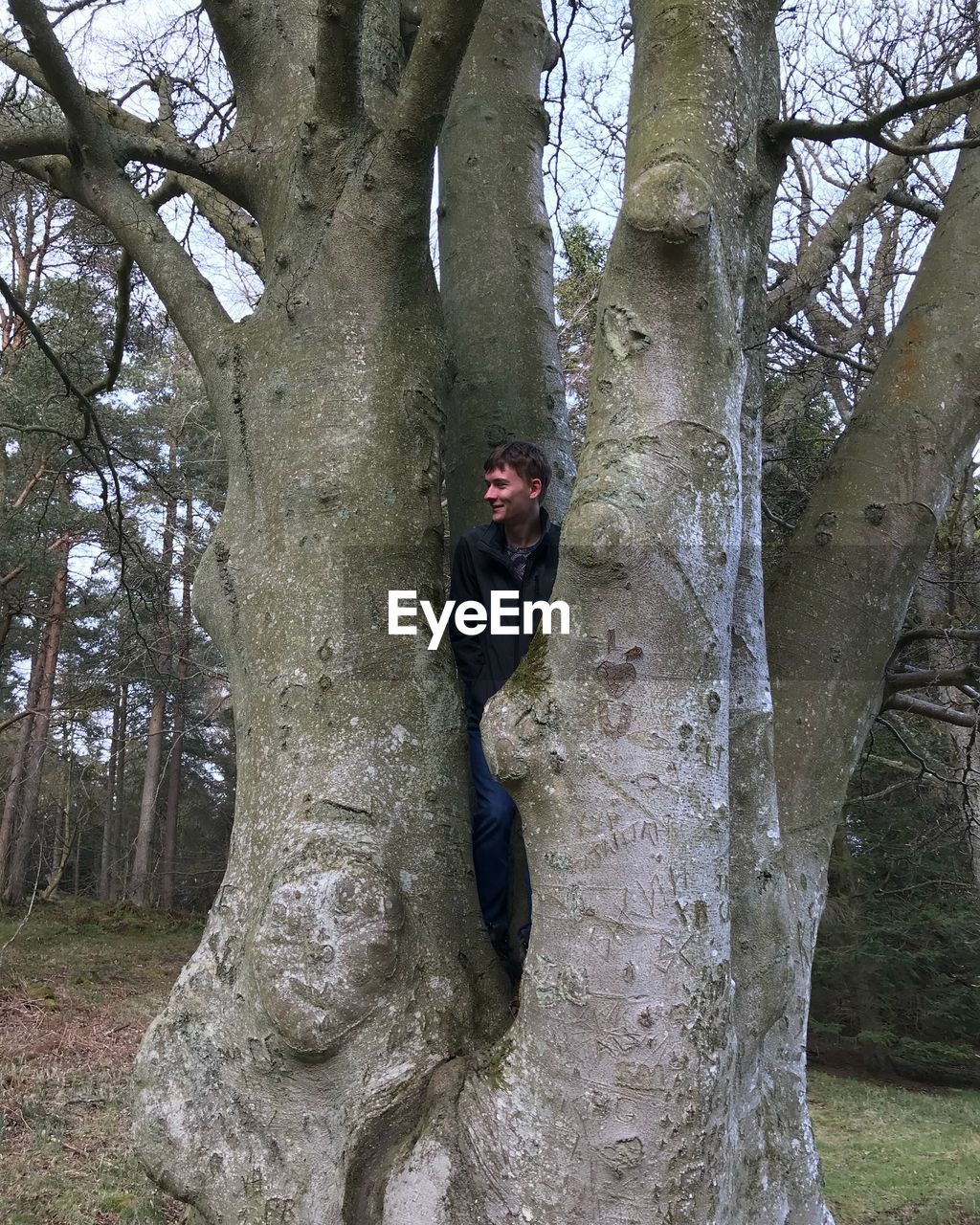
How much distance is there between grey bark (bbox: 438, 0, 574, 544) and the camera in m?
3.31

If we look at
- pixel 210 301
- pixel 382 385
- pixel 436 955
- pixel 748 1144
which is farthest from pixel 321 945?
pixel 210 301

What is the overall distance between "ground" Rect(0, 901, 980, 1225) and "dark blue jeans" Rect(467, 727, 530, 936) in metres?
2.61

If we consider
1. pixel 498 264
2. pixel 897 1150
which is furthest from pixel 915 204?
pixel 897 1150

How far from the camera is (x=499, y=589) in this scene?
288 centimetres

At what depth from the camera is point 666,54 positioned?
2.34m

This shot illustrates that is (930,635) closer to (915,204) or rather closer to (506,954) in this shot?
(506,954)

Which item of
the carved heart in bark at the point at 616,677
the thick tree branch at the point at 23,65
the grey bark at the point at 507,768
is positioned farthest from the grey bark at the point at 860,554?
the thick tree branch at the point at 23,65

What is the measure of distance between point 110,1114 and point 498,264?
5162mm

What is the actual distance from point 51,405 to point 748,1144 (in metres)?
10.2

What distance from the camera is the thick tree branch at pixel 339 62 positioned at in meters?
2.56

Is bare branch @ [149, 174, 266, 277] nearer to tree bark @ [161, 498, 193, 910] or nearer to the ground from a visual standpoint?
the ground

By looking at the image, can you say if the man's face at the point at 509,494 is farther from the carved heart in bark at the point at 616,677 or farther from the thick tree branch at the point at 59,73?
the thick tree branch at the point at 59,73

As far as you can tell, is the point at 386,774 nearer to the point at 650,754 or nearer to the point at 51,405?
the point at 650,754

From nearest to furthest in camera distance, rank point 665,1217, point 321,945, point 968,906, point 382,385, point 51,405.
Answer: point 665,1217 < point 321,945 < point 382,385 < point 51,405 < point 968,906
